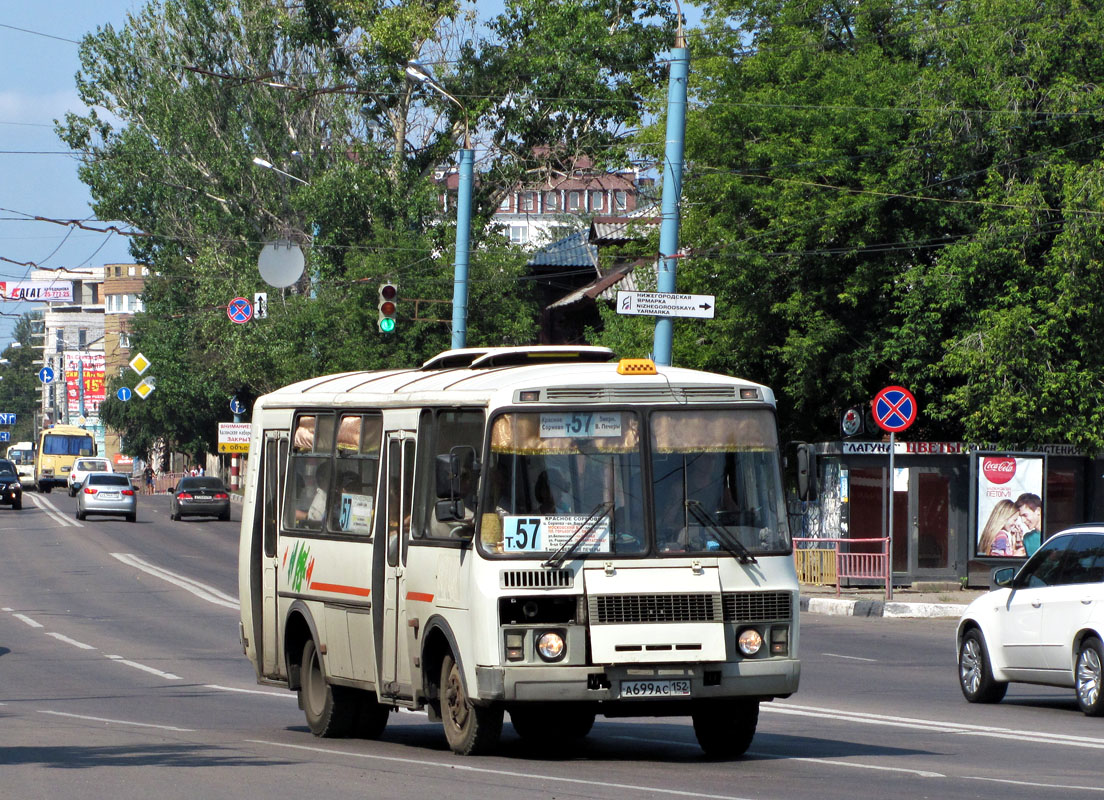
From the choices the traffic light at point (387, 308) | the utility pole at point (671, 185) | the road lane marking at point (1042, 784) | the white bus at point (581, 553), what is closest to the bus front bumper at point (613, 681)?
the white bus at point (581, 553)

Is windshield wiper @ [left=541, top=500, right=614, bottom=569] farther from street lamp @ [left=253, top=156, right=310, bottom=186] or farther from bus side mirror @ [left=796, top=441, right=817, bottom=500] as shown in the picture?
street lamp @ [left=253, top=156, right=310, bottom=186]

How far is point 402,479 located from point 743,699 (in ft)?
8.76

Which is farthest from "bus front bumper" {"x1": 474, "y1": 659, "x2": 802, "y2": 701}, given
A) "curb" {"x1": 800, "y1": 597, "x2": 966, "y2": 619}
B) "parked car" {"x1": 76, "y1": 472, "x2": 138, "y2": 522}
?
"parked car" {"x1": 76, "y1": 472, "x2": 138, "y2": 522}

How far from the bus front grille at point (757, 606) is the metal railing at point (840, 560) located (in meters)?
17.9

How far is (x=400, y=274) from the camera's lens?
47.7 meters

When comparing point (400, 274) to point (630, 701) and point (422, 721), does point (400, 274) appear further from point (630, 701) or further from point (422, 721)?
point (630, 701)

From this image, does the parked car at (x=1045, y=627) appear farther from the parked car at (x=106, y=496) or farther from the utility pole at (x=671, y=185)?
the parked car at (x=106, y=496)

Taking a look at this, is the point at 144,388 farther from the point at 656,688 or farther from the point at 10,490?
the point at 656,688

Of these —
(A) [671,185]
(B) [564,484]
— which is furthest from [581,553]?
(A) [671,185]

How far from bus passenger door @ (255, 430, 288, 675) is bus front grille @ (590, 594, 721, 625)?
4150 mm

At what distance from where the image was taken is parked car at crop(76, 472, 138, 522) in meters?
55.9

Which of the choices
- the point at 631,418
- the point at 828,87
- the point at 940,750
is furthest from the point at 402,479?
the point at 828,87

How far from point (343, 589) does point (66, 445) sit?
81834 millimetres

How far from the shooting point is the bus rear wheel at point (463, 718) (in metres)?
10.6
